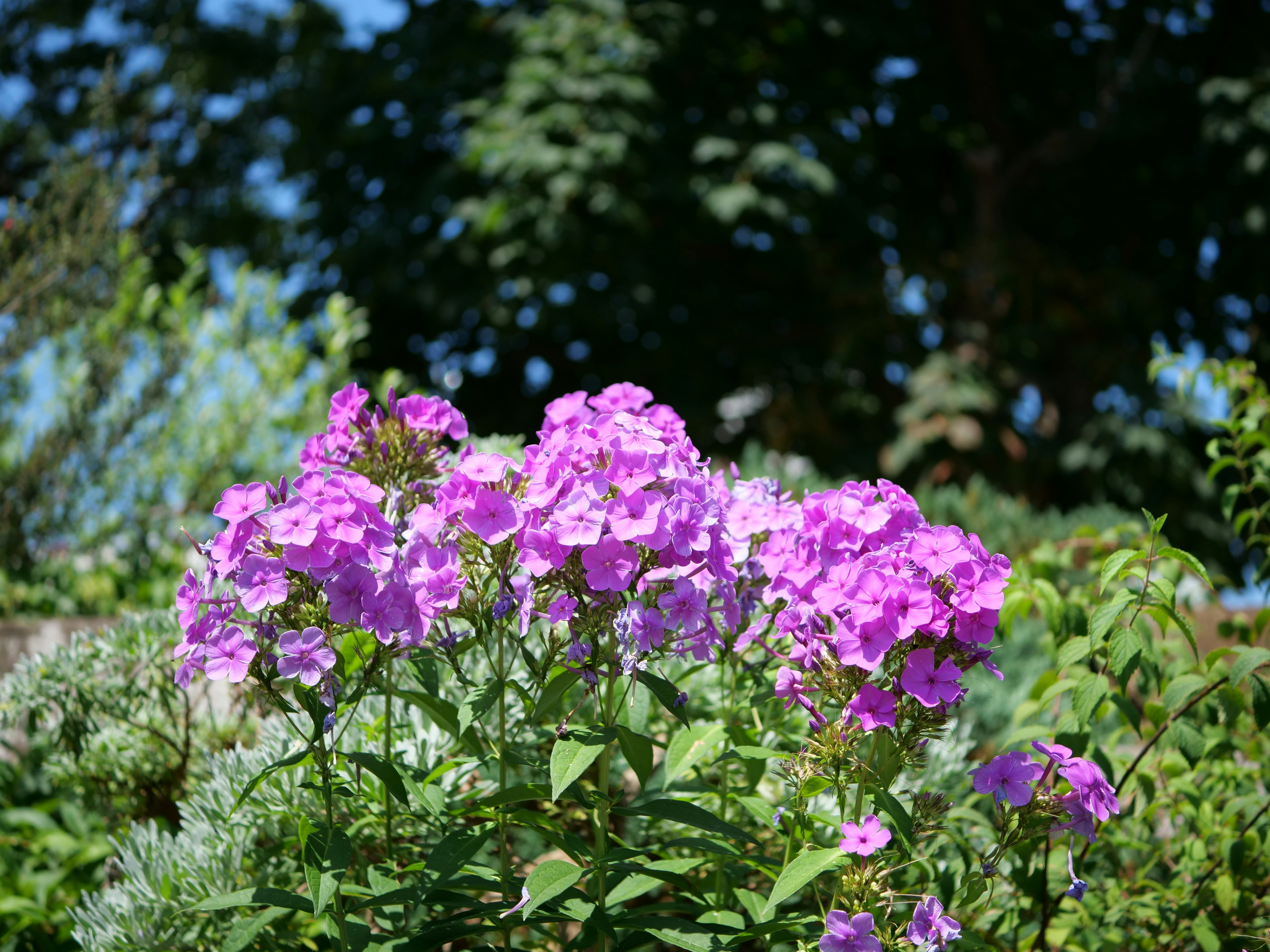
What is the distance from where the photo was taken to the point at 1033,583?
98.3 inches

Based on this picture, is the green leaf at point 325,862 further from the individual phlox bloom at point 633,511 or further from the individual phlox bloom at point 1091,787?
the individual phlox bloom at point 1091,787

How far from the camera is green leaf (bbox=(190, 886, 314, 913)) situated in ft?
5.86

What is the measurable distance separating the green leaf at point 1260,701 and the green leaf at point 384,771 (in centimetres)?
170

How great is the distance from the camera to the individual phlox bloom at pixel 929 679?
164cm

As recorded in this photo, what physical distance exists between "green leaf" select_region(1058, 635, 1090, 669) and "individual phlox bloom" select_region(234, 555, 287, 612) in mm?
1541

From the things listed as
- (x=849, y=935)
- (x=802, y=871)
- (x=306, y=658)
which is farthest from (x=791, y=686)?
(x=306, y=658)

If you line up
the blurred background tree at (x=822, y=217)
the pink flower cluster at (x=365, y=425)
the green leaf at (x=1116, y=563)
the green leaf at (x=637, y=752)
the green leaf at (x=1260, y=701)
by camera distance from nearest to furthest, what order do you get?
1. the green leaf at (x=637, y=752)
2. the green leaf at (x=1116, y=563)
3. the green leaf at (x=1260, y=701)
4. the pink flower cluster at (x=365, y=425)
5. the blurred background tree at (x=822, y=217)

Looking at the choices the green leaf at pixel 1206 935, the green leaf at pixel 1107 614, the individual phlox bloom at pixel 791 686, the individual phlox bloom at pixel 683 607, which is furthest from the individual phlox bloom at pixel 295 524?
the green leaf at pixel 1206 935

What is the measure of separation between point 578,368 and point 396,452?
8.64 m

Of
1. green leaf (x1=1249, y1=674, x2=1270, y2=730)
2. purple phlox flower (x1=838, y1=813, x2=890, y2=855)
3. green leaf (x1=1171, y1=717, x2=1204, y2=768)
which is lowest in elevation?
green leaf (x1=1171, y1=717, x2=1204, y2=768)

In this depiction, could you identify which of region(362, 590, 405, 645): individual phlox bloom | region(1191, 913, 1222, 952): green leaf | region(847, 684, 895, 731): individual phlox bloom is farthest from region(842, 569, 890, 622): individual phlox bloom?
region(1191, 913, 1222, 952): green leaf

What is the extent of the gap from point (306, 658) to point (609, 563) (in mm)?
533

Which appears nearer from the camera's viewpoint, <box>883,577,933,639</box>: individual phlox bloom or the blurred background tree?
<box>883,577,933,639</box>: individual phlox bloom

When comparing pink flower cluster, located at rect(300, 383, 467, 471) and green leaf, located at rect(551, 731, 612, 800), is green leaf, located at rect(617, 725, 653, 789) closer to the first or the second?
green leaf, located at rect(551, 731, 612, 800)
